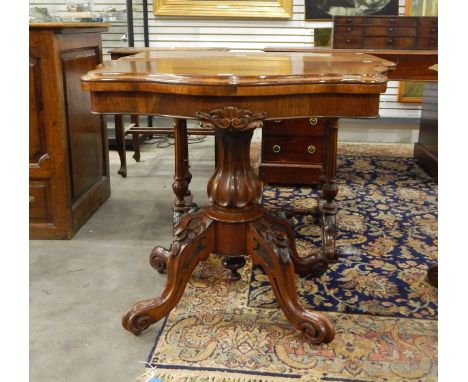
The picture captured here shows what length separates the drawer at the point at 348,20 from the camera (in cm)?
393

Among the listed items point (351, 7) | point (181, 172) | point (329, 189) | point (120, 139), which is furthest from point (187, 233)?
point (351, 7)

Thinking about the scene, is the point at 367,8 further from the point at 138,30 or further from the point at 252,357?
the point at 252,357

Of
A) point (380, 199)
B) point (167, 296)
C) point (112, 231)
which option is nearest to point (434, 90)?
point (380, 199)

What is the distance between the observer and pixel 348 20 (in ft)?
13.0

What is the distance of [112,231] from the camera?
2.77 meters

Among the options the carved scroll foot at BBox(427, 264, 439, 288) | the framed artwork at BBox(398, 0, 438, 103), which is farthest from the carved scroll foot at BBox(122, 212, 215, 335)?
the framed artwork at BBox(398, 0, 438, 103)

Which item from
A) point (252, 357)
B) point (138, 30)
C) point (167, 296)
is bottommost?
point (252, 357)

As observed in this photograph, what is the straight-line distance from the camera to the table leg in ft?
5.67

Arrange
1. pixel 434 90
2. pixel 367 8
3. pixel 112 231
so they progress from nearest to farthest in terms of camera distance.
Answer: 1. pixel 112 231
2. pixel 434 90
3. pixel 367 8

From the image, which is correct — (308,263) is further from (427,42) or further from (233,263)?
(427,42)

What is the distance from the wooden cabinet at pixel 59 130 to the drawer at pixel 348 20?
6.40 ft

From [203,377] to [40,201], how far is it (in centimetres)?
150

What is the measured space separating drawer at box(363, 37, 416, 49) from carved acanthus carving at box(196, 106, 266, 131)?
2.84m

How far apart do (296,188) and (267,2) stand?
2.40m
